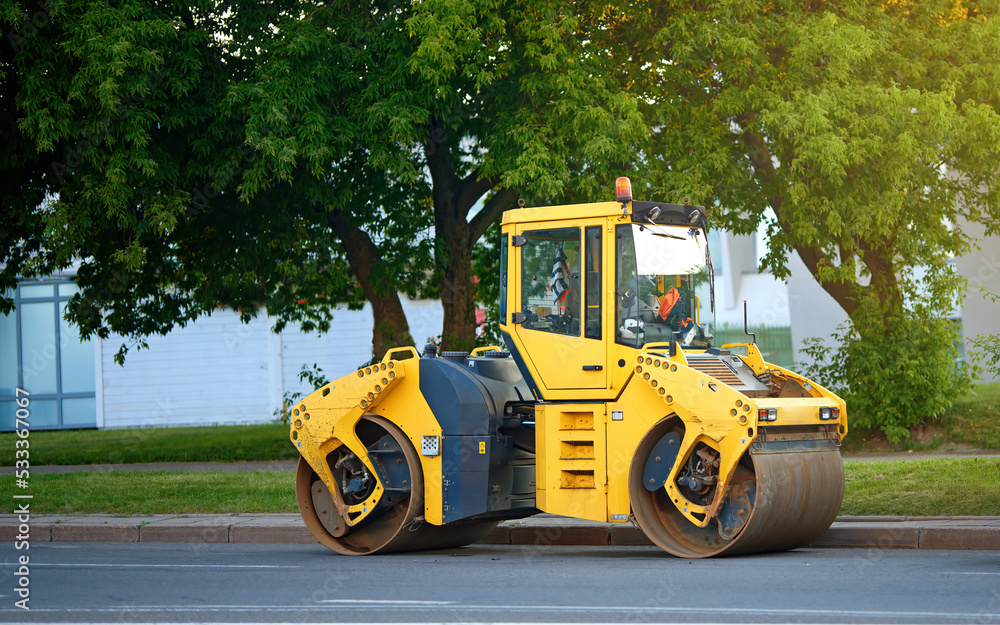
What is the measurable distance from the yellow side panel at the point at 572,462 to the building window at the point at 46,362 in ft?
81.5

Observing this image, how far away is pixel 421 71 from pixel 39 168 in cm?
654

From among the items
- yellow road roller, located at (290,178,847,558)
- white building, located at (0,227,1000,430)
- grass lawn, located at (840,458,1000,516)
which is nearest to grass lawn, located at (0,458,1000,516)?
grass lawn, located at (840,458,1000,516)

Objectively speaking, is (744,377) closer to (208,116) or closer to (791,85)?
(791,85)

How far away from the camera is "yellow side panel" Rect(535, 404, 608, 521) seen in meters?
9.77

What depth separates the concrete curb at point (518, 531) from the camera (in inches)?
402

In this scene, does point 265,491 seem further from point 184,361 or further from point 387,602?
point 184,361

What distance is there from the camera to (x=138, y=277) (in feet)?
68.9

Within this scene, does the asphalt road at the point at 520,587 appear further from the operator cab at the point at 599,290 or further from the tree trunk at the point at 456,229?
the tree trunk at the point at 456,229

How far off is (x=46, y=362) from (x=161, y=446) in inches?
422

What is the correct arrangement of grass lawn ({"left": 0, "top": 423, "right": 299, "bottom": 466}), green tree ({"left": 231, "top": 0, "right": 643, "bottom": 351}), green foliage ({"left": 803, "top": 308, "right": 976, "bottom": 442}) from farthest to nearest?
grass lawn ({"left": 0, "top": 423, "right": 299, "bottom": 466}) → green foliage ({"left": 803, "top": 308, "right": 976, "bottom": 442}) → green tree ({"left": 231, "top": 0, "right": 643, "bottom": 351})

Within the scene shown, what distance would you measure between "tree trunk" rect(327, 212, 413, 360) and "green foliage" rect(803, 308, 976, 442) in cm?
733

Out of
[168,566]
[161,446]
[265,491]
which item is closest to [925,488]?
[168,566]

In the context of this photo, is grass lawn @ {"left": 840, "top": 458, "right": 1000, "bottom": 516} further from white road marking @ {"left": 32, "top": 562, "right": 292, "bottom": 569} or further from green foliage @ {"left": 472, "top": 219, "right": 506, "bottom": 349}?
green foliage @ {"left": 472, "top": 219, "right": 506, "bottom": 349}

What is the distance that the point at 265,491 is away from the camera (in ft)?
49.2
